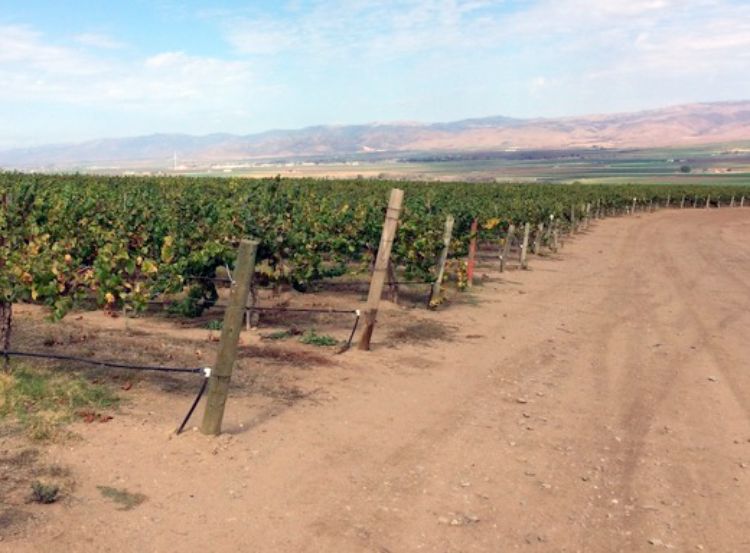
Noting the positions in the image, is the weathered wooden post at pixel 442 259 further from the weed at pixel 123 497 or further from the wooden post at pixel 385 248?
the weed at pixel 123 497

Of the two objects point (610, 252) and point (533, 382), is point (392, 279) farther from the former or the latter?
point (610, 252)

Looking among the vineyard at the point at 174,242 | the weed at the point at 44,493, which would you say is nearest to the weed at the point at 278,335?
the vineyard at the point at 174,242

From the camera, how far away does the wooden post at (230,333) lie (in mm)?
7426

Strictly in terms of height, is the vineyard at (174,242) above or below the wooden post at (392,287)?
above

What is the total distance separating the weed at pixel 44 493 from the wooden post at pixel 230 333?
1834 millimetres

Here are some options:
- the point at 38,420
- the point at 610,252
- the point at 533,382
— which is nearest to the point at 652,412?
the point at 533,382

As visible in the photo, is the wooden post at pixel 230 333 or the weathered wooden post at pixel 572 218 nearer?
the wooden post at pixel 230 333

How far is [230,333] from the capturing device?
7516 mm

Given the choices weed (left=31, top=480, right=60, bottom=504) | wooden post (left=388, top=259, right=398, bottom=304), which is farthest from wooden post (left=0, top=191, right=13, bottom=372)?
wooden post (left=388, top=259, right=398, bottom=304)

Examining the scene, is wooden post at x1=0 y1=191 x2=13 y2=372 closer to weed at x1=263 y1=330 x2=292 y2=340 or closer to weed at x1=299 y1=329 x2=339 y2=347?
weed at x1=263 y1=330 x2=292 y2=340

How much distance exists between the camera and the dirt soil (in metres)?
6.06

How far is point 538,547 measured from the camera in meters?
5.98

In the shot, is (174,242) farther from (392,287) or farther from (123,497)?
(123,497)

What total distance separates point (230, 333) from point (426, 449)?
264 centimetres
